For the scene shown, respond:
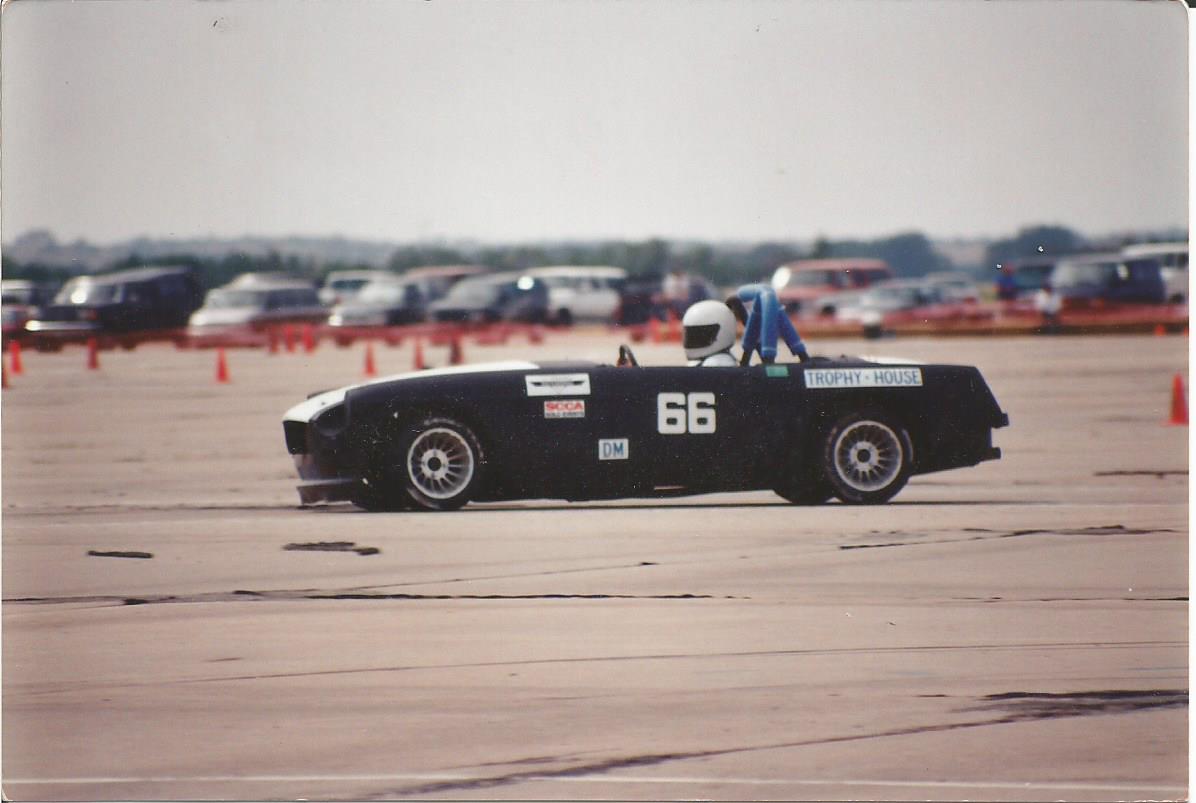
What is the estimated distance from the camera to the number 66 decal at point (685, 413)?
31.1ft

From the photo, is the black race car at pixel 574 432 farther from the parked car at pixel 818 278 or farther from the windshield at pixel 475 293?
the parked car at pixel 818 278

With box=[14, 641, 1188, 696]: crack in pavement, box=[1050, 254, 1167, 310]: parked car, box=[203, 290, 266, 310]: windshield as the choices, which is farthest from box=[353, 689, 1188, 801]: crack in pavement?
box=[203, 290, 266, 310]: windshield

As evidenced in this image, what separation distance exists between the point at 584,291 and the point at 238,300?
23.0 ft

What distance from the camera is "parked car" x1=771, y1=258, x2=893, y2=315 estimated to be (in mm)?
31703

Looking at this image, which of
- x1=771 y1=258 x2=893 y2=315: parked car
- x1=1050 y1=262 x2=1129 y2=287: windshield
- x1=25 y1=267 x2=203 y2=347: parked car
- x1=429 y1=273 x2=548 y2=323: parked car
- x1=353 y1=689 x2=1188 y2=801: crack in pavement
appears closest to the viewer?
x1=353 y1=689 x2=1188 y2=801: crack in pavement

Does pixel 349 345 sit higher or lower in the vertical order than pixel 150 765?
higher

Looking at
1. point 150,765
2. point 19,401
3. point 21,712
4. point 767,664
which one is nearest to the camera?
point 150,765

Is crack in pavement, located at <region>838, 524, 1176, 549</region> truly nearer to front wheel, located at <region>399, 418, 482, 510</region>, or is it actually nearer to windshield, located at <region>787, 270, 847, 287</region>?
front wheel, located at <region>399, 418, 482, 510</region>

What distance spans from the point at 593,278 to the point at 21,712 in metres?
27.3

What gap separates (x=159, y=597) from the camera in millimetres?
7723

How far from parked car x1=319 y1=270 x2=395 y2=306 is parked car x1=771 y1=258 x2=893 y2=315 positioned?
7.40m

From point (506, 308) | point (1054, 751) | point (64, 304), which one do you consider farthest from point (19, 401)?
point (1054, 751)

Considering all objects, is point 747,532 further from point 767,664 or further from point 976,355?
point 976,355

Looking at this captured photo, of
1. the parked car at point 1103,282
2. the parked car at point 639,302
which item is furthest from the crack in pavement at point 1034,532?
the parked car at point 639,302
